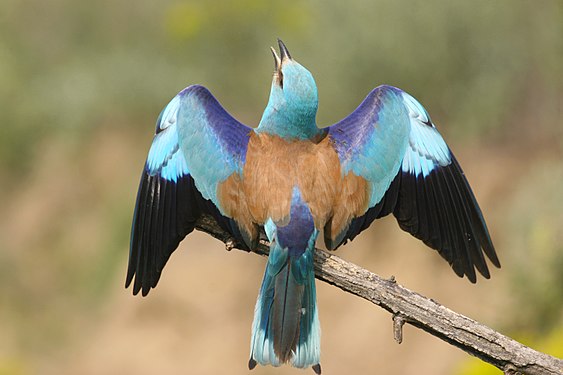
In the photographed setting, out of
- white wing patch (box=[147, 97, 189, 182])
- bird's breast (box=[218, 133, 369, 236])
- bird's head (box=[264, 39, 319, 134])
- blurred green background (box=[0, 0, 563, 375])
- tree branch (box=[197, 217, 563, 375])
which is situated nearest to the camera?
tree branch (box=[197, 217, 563, 375])

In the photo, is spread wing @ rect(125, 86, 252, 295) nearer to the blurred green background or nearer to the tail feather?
the tail feather

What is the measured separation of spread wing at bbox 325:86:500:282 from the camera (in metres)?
5.53

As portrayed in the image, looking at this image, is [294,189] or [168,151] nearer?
[294,189]

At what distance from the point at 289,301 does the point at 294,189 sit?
1.89ft

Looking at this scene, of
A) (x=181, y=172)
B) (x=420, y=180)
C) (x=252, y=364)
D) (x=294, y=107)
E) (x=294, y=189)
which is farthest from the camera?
(x=420, y=180)

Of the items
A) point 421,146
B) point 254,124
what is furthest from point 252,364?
point 254,124

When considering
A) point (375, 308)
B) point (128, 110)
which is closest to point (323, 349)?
point (375, 308)

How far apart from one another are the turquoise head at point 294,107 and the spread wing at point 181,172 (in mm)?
192

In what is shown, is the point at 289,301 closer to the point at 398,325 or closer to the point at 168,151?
the point at 398,325

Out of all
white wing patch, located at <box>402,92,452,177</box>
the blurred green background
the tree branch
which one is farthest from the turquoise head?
the blurred green background

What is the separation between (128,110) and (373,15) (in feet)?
18.6

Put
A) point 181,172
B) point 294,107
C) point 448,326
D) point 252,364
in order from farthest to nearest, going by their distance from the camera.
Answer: point 181,172
point 294,107
point 252,364
point 448,326

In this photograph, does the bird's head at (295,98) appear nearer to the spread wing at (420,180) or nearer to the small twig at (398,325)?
the spread wing at (420,180)

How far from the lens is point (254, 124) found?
13367 millimetres
